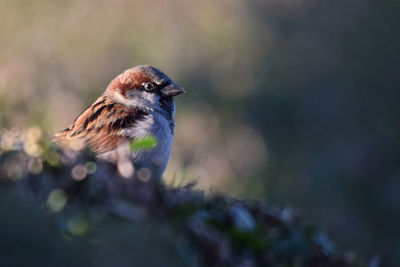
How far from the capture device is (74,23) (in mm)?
8938

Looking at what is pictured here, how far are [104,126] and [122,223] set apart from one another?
1.66m

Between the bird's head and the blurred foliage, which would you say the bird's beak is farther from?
the blurred foliage

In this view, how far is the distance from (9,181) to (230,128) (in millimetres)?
5343

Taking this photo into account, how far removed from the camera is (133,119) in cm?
394

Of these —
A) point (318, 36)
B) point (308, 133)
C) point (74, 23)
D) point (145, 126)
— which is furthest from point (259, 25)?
point (145, 126)

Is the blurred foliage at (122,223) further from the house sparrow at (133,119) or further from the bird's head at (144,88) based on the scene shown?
the bird's head at (144,88)

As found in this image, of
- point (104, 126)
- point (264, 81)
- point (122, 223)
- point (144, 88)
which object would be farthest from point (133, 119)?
point (264, 81)

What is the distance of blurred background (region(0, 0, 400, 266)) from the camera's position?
734 cm

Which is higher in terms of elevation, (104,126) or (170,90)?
(170,90)

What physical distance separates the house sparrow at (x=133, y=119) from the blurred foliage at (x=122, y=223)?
0.74 m

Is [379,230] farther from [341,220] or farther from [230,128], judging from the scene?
[230,128]

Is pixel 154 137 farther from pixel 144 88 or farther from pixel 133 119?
pixel 144 88

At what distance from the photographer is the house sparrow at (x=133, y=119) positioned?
3.64 m

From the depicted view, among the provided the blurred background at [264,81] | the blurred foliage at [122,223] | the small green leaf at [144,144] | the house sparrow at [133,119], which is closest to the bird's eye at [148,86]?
the house sparrow at [133,119]
